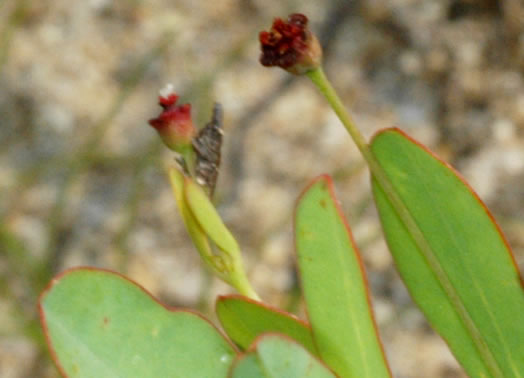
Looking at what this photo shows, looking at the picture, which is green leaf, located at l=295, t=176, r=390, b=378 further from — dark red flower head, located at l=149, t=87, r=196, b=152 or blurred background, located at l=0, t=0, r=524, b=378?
blurred background, located at l=0, t=0, r=524, b=378

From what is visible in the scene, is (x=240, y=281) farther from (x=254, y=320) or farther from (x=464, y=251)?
(x=464, y=251)

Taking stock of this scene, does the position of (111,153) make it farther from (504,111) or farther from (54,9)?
(504,111)

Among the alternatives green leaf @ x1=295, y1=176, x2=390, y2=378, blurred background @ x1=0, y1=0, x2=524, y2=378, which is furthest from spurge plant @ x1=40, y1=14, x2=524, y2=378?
blurred background @ x1=0, y1=0, x2=524, y2=378

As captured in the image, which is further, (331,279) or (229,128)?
(229,128)

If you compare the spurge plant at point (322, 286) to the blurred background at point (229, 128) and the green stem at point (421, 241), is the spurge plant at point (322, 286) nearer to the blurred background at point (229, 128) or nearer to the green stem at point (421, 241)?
the green stem at point (421, 241)

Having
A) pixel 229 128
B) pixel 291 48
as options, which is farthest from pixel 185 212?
pixel 229 128
